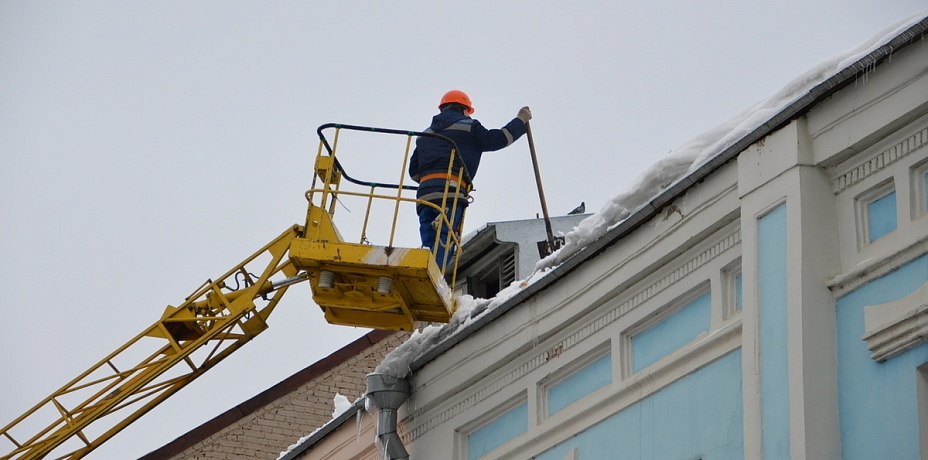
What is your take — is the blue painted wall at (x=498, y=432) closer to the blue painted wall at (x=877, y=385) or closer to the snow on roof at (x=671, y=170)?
the snow on roof at (x=671, y=170)

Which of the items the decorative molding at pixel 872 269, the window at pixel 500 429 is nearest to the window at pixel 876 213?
the decorative molding at pixel 872 269

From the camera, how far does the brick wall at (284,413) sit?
2341 cm

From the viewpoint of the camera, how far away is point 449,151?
17.3 metres

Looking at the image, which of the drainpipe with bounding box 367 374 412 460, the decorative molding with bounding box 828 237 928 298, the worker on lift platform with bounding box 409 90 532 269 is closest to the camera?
the decorative molding with bounding box 828 237 928 298

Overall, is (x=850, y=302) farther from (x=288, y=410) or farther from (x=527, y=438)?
(x=288, y=410)

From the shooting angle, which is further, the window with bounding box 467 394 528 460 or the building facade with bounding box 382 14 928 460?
the window with bounding box 467 394 528 460

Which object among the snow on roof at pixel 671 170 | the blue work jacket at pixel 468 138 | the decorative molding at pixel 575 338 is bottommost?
the decorative molding at pixel 575 338

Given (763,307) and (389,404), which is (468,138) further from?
(763,307)

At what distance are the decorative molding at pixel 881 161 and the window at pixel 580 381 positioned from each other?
249 cm

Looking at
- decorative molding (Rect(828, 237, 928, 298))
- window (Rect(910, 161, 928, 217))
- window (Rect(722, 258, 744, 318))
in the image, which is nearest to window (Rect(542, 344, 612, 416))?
window (Rect(722, 258, 744, 318))

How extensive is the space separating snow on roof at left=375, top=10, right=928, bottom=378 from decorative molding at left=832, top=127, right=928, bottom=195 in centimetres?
53

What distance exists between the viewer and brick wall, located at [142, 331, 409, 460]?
23.4 m

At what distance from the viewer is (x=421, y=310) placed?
15.1 metres

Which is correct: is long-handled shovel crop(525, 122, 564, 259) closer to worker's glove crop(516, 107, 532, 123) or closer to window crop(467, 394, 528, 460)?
worker's glove crop(516, 107, 532, 123)
